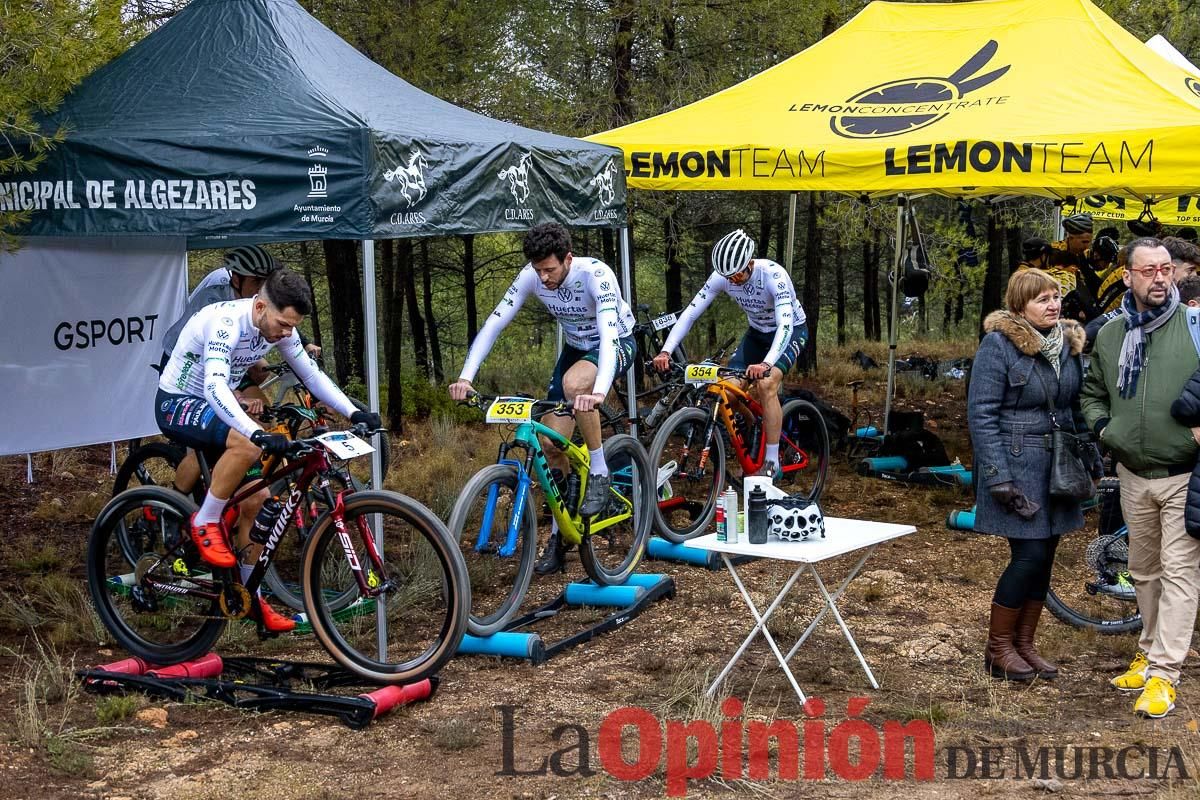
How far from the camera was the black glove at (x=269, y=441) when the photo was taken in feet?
Result: 16.5

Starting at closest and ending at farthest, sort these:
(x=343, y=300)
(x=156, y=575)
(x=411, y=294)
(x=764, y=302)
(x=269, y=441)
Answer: (x=269, y=441), (x=156, y=575), (x=764, y=302), (x=343, y=300), (x=411, y=294)

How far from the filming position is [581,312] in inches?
274

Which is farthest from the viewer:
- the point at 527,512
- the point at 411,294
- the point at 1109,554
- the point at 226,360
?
the point at 411,294

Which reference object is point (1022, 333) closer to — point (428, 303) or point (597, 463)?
point (597, 463)

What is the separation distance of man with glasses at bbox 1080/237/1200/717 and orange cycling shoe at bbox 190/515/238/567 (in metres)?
3.87

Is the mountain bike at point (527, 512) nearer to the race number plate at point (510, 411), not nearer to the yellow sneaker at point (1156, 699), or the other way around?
the race number plate at point (510, 411)

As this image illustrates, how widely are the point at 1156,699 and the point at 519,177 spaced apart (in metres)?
4.15

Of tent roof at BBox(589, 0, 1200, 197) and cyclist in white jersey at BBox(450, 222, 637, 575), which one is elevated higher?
tent roof at BBox(589, 0, 1200, 197)

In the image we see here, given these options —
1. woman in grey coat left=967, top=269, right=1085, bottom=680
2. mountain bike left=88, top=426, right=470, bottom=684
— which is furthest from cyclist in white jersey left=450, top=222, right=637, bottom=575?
woman in grey coat left=967, top=269, right=1085, bottom=680

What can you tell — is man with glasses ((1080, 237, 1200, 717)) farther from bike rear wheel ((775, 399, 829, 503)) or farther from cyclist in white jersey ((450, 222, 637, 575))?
bike rear wheel ((775, 399, 829, 503))

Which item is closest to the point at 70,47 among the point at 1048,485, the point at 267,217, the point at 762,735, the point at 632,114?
the point at 267,217

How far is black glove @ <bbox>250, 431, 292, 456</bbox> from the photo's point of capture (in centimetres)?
504

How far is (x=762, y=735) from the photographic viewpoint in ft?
16.0

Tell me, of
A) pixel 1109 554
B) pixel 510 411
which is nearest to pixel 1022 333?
pixel 1109 554
